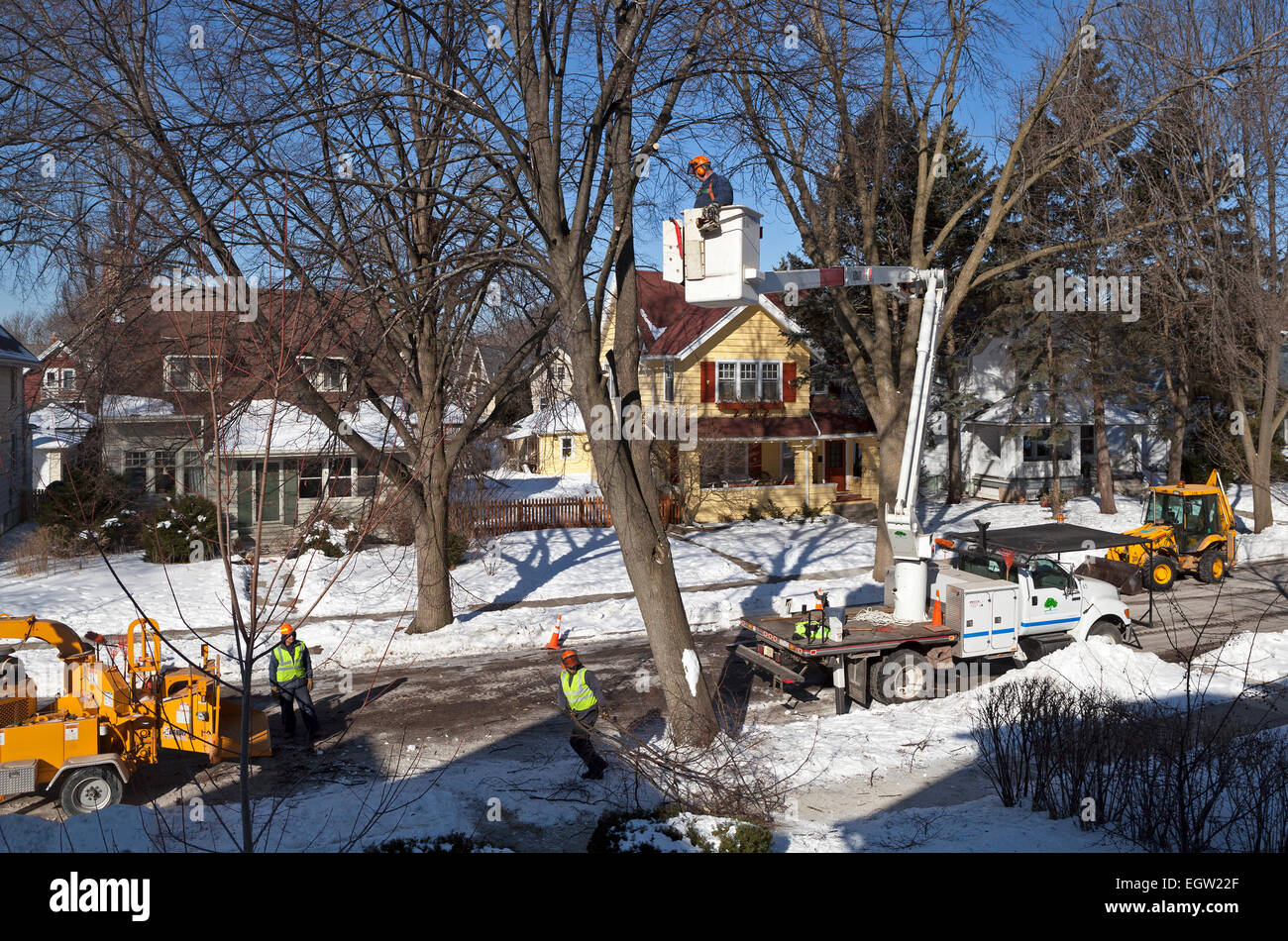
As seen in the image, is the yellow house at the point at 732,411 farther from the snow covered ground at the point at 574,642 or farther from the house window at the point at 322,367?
the house window at the point at 322,367

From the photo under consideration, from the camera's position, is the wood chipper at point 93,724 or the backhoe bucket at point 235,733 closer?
the wood chipper at point 93,724

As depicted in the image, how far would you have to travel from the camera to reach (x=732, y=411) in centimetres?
3225

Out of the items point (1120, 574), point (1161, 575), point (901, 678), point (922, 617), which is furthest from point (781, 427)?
point (901, 678)

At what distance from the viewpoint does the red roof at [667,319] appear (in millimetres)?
31422

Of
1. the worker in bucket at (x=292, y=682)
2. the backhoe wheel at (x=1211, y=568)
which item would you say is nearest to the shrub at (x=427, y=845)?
the worker in bucket at (x=292, y=682)

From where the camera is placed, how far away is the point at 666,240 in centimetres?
601

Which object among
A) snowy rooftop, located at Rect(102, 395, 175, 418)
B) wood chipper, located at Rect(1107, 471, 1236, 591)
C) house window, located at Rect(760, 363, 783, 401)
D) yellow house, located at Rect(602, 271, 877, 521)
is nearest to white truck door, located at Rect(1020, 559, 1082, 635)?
wood chipper, located at Rect(1107, 471, 1236, 591)

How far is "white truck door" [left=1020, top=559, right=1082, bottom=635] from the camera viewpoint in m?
13.1

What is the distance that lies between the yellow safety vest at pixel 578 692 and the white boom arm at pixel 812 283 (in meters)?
4.55

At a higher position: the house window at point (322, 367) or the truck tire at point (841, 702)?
the house window at point (322, 367)

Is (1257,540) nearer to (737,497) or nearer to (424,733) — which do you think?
(737,497)

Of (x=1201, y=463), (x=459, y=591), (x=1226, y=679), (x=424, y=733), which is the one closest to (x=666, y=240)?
(x=424, y=733)

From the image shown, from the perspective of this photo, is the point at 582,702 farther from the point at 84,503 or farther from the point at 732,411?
the point at 732,411

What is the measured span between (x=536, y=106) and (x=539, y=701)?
7.73 meters
